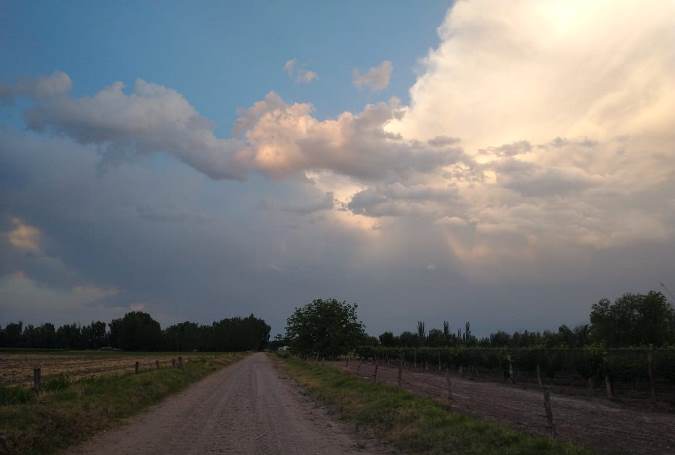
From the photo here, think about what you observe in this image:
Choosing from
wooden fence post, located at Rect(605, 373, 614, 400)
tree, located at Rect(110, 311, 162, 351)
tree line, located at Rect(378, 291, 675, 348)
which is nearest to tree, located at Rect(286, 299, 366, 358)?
tree line, located at Rect(378, 291, 675, 348)

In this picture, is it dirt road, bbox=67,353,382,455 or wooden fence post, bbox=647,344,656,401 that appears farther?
wooden fence post, bbox=647,344,656,401

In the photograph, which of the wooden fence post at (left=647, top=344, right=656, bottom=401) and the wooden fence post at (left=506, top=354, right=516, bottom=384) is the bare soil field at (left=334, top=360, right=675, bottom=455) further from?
the wooden fence post at (left=506, top=354, right=516, bottom=384)

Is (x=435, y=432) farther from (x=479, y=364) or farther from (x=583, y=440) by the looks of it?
(x=479, y=364)

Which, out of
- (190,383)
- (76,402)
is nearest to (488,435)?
(76,402)

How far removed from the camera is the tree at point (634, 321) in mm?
56656

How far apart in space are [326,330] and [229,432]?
223 feet

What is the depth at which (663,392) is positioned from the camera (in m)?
31.0

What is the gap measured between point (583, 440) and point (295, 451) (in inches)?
321

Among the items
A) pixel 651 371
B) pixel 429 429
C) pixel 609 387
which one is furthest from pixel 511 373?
pixel 429 429

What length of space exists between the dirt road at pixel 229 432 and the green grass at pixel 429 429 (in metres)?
1.06

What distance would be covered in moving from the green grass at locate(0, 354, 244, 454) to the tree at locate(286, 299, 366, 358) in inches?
2273

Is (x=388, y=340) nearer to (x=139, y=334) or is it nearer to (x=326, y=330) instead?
(x=326, y=330)

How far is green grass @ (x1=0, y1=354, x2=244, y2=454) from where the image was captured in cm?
1220

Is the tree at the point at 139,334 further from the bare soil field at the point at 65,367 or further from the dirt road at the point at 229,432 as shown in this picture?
the dirt road at the point at 229,432
